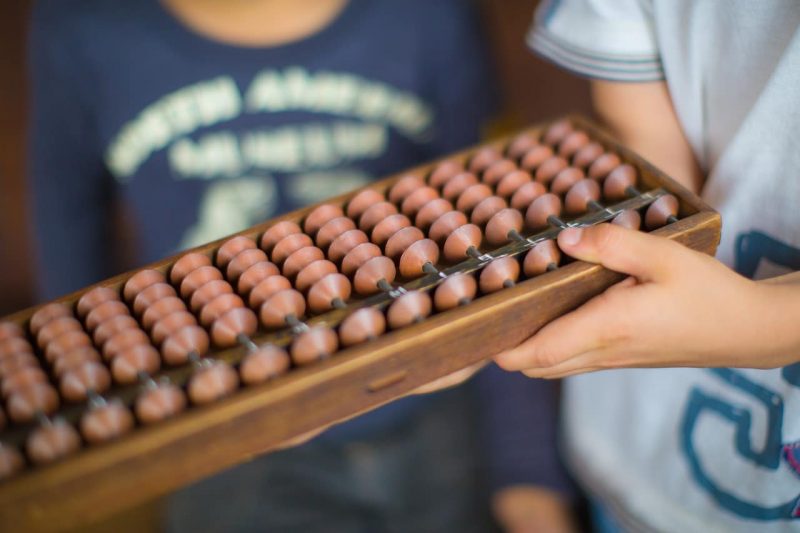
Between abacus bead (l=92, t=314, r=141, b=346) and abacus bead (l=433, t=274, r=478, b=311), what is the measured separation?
0.34 metres

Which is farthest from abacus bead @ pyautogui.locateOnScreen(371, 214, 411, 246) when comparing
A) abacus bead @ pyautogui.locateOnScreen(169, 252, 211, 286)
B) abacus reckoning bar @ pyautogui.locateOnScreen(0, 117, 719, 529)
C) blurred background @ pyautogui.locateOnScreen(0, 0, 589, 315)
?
blurred background @ pyautogui.locateOnScreen(0, 0, 589, 315)

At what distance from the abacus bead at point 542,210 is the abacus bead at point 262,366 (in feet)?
1.13

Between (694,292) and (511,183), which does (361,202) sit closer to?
(511,183)

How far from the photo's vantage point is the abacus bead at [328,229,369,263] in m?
0.89

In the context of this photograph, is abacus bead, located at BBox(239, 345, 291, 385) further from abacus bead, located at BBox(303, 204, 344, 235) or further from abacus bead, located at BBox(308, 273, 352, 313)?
abacus bead, located at BBox(303, 204, 344, 235)

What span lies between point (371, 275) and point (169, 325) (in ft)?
0.74

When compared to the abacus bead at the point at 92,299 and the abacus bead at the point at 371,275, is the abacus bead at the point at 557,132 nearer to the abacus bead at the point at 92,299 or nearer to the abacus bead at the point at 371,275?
the abacus bead at the point at 371,275

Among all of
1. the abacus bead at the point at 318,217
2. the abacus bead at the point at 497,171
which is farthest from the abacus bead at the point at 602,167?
the abacus bead at the point at 318,217

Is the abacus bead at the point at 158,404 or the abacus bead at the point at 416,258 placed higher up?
the abacus bead at the point at 416,258

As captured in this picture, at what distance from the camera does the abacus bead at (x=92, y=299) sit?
2.77 feet

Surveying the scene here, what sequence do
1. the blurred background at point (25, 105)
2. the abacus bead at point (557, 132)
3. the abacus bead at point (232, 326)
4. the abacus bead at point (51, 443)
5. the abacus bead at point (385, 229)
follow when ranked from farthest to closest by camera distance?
the blurred background at point (25, 105) → the abacus bead at point (557, 132) → the abacus bead at point (385, 229) → the abacus bead at point (232, 326) → the abacus bead at point (51, 443)

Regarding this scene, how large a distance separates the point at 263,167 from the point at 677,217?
80 centimetres

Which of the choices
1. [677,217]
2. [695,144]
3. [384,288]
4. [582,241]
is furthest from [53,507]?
[695,144]

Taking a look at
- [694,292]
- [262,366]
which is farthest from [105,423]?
[694,292]
